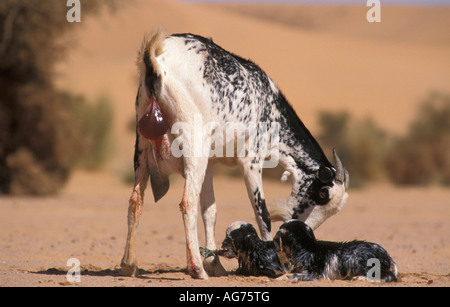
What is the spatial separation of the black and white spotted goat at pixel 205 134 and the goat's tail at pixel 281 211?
12 mm

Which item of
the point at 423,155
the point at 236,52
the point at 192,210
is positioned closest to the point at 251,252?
the point at 192,210

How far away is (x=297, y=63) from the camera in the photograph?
1833 inches

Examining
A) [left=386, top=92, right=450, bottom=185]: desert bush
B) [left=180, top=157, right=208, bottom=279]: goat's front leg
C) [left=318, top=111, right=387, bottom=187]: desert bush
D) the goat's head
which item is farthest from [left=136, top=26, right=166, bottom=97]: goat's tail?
[left=386, top=92, right=450, bottom=185]: desert bush

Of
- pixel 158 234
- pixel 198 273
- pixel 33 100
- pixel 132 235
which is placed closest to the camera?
pixel 198 273

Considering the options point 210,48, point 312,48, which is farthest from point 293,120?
point 312,48

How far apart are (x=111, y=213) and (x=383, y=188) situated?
1074 centimetres

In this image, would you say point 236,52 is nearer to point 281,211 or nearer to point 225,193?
point 225,193

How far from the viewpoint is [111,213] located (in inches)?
567

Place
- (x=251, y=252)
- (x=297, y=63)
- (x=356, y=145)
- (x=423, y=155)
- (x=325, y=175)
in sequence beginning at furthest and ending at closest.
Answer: (x=297, y=63) < (x=356, y=145) < (x=423, y=155) < (x=325, y=175) < (x=251, y=252)

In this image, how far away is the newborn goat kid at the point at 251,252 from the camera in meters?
6.68

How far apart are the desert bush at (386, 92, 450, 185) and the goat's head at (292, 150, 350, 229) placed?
16.3 meters

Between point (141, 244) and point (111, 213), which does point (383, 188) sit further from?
point (141, 244)

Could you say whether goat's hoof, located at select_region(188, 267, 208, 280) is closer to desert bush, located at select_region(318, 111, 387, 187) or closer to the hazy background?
the hazy background

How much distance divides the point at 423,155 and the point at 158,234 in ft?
48.8
